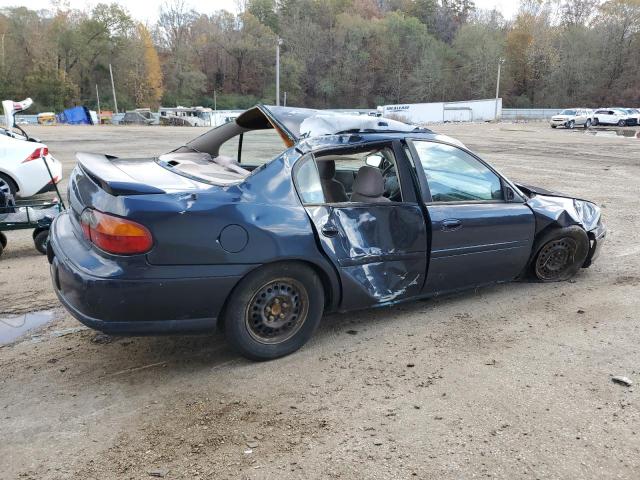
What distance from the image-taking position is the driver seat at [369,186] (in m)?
3.95

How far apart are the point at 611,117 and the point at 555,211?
42.3m

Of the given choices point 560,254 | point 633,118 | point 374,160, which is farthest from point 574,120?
point 374,160

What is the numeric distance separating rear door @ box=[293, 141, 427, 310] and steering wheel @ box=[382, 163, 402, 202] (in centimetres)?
5

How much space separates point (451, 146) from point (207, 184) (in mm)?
2098

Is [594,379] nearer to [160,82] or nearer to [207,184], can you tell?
[207,184]

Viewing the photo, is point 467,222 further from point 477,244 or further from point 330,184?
point 330,184

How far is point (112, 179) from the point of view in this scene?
324 centimetres

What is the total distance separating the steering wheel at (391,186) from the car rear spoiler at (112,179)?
1690mm

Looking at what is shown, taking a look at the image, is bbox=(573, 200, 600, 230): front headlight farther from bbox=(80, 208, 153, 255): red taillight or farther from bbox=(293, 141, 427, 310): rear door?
bbox=(80, 208, 153, 255): red taillight

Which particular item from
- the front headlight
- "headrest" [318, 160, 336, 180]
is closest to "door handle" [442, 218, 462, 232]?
A: "headrest" [318, 160, 336, 180]

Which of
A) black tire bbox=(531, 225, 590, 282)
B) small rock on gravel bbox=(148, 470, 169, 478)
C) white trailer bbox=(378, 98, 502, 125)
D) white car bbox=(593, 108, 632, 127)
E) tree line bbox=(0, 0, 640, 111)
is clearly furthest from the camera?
tree line bbox=(0, 0, 640, 111)

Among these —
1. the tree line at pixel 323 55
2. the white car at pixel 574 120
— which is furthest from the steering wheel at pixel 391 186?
the tree line at pixel 323 55

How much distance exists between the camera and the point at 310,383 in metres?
3.29

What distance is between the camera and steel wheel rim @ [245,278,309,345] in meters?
3.39
